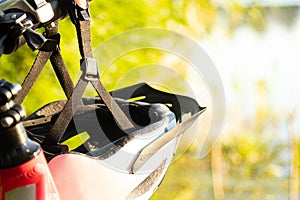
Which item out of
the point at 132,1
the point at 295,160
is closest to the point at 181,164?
the point at 295,160

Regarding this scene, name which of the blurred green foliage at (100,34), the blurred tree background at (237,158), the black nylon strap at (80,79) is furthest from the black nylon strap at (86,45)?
the blurred tree background at (237,158)

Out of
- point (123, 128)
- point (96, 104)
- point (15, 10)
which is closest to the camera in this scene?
point (15, 10)

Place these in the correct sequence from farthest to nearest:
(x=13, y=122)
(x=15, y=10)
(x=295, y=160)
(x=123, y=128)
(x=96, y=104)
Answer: (x=295, y=160) < (x=96, y=104) < (x=123, y=128) < (x=15, y=10) < (x=13, y=122)

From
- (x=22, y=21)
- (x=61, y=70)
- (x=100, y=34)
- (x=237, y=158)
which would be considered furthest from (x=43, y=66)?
(x=237, y=158)

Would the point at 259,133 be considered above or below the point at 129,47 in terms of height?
below

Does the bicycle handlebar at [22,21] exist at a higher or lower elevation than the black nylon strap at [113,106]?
higher

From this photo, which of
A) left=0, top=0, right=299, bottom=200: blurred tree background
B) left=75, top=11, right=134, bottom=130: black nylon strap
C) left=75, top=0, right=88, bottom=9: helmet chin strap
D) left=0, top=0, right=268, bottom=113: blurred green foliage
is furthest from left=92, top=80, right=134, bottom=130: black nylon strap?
left=0, top=0, right=299, bottom=200: blurred tree background

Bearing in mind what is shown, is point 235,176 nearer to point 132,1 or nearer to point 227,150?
point 227,150

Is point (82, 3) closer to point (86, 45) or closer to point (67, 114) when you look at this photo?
point (86, 45)

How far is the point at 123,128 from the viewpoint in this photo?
4.02 ft

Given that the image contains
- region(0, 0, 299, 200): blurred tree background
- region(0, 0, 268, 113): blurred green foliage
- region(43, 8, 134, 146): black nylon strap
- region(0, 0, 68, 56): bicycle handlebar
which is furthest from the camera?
region(0, 0, 299, 200): blurred tree background

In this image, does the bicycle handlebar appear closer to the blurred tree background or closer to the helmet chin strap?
the helmet chin strap

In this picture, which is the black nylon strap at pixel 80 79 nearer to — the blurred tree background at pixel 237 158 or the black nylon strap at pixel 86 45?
the black nylon strap at pixel 86 45

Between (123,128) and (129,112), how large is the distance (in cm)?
13
